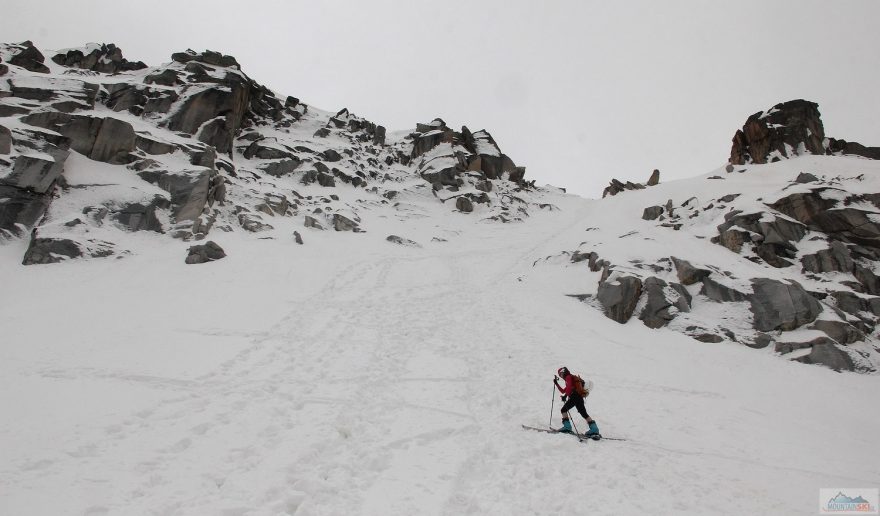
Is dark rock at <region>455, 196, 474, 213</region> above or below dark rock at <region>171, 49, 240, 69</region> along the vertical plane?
below

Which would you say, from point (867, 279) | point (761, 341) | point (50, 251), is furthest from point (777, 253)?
point (50, 251)

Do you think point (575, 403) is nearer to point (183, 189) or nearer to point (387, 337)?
point (387, 337)

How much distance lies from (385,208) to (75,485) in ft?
156

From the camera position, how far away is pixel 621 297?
20.4m

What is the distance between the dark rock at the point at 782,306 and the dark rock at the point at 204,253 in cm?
2945

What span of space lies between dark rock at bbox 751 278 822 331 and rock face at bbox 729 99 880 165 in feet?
103

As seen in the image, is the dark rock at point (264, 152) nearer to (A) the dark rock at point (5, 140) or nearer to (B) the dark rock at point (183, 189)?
(B) the dark rock at point (183, 189)

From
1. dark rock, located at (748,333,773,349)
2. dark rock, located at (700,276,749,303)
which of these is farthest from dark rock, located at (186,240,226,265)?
dark rock, located at (748,333,773,349)

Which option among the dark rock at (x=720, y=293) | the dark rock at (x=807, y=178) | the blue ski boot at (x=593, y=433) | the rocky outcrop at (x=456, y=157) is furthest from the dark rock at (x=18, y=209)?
the dark rock at (x=807, y=178)

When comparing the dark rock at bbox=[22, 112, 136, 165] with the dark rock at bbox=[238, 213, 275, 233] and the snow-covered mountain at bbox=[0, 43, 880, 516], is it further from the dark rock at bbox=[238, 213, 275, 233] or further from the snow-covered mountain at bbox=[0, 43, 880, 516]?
the dark rock at bbox=[238, 213, 275, 233]

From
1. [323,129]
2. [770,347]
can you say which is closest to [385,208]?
[323,129]

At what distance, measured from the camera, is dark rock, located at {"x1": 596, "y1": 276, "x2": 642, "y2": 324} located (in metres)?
20.1

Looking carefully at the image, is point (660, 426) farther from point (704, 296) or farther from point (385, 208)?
point (385, 208)

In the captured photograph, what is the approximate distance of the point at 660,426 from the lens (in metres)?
10.8
